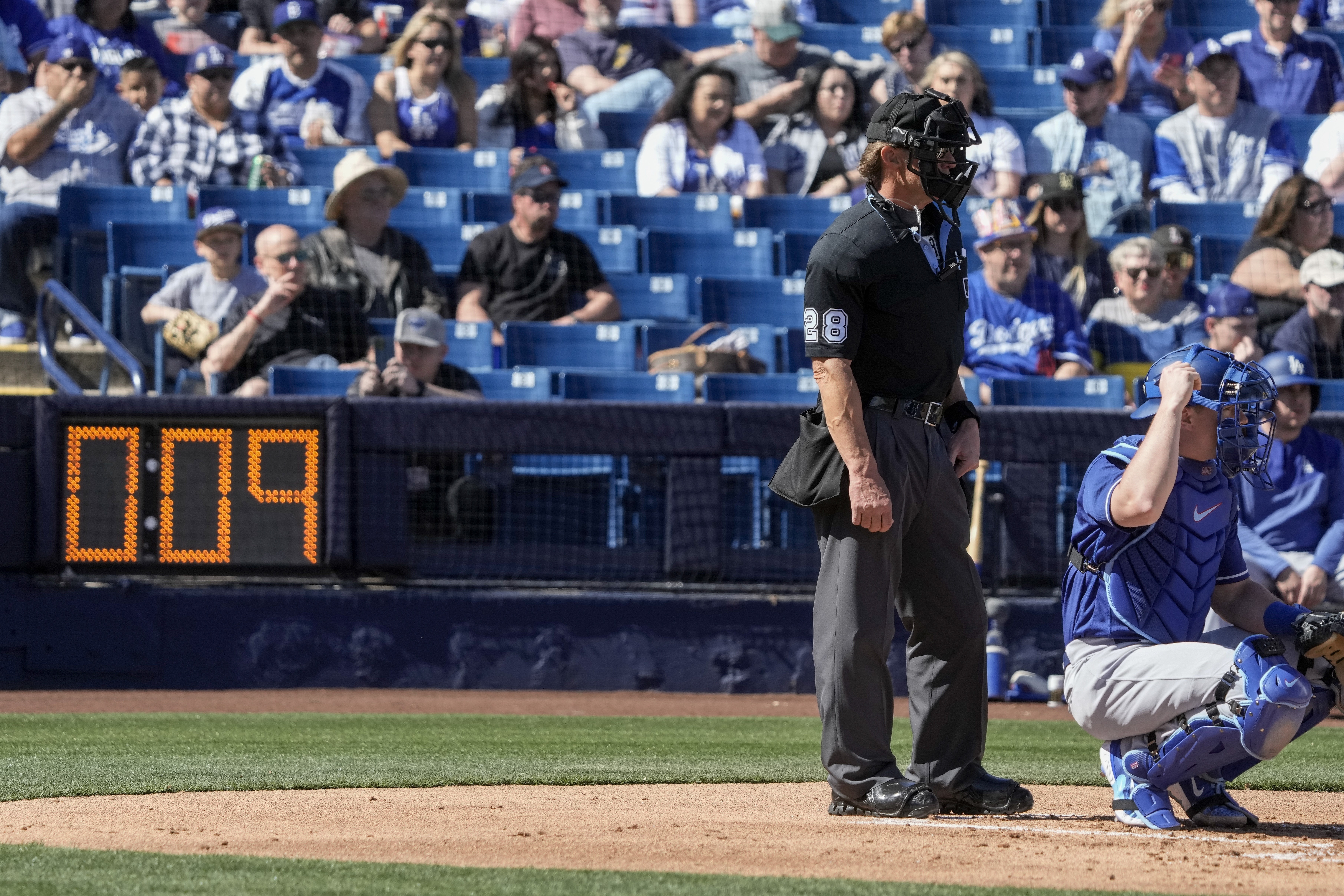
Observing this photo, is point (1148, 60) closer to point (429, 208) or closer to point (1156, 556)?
point (429, 208)

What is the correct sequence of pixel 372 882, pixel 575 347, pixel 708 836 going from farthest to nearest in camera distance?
pixel 575 347, pixel 708 836, pixel 372 882

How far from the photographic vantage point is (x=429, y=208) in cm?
1084

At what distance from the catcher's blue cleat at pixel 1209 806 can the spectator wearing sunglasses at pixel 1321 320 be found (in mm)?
5454

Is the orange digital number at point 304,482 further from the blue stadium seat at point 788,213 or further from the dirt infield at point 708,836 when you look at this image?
the blue stadium seat at point 788,213

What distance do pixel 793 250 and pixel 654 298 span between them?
1.00 metres

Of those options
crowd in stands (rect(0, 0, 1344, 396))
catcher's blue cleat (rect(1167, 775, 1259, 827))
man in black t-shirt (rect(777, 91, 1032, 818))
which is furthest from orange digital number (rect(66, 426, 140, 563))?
catcher's blue cleat (rect(1167, 775, 1259, 827))

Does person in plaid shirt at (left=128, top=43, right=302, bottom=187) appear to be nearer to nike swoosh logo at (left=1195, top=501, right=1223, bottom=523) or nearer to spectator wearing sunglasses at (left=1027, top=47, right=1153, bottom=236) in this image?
spectator wearing sunglasses at (left=1027, top=47, right=1153, bottom=236)

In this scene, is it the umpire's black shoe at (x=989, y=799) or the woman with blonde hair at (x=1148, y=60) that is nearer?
the umpire's black shoe at (x=989, y=799)

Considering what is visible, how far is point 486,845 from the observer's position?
3918mm

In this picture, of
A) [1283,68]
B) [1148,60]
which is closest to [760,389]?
[1148,60]

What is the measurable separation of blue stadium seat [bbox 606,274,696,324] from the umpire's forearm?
614cm

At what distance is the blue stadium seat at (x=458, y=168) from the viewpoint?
1134 cm

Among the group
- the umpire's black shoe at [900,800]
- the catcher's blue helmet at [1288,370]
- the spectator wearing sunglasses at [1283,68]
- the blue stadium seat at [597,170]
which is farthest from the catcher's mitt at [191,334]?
the spectator wearing sunglasses at [1283,68]

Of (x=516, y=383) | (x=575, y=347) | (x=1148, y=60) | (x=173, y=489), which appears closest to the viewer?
(x=173, y=489)
